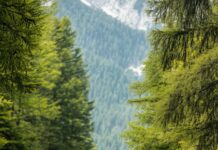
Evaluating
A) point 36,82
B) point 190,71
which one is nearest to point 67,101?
point 36,82

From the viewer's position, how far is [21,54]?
605cm

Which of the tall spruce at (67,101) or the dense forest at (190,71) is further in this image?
the tall spruce at (67,101)

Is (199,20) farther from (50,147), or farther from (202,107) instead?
(50,147)

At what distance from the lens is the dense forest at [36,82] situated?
5801 mm

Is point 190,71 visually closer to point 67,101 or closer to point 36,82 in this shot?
point 36,82

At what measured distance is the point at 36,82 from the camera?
44.3 feet

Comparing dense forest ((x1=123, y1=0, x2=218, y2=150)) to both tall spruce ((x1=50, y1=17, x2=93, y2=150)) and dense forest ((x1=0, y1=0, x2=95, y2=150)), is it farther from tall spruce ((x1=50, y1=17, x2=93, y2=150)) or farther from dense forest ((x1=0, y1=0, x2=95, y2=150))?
tall spruce ((x1=50, y1=17, x2=93, y2=150))

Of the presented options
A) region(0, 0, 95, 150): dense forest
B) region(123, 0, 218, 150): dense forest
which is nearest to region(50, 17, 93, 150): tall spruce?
region(0, 0, 95, 150): dense forest

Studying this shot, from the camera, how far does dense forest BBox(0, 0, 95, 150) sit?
228 inches

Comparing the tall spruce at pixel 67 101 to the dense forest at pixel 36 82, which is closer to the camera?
the dense forest at pixel 36 82

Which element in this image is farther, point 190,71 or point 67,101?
point 67,101

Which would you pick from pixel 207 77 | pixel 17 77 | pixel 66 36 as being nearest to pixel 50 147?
pixel 66 36

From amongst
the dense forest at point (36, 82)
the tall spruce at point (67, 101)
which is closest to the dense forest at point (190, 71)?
the dense forest at point (36, 82)

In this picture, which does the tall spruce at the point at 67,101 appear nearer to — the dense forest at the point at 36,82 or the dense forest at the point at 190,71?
the dense forest at the point at 36,82
